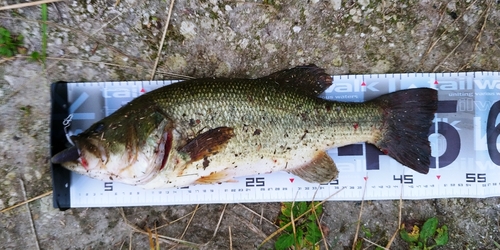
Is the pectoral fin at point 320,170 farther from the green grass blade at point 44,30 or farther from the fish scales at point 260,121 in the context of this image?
the green grass blade at point 44,30

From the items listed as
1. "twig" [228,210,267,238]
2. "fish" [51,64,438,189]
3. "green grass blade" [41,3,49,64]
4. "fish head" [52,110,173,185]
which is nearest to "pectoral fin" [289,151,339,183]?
"fish" [51,64,438,189]

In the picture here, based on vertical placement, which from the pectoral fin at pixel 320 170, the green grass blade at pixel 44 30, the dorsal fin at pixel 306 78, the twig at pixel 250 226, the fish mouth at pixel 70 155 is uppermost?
the green grass blade at pixel 44 30

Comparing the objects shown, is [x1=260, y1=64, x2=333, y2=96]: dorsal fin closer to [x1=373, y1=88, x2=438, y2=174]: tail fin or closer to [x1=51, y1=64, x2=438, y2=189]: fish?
[x1=51, y1=64, x2=438, y2=189]: fish

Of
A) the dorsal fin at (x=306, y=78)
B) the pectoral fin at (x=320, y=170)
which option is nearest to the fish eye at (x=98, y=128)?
the dorsal fin at (x=306, y=78)

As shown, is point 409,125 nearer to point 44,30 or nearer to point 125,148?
point 125,148

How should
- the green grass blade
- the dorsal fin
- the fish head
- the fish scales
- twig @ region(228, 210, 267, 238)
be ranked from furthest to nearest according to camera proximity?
twig @ region(228, 210, 267, 238)
the green grass blade
the dorsal fin
the fish scales
the fish head

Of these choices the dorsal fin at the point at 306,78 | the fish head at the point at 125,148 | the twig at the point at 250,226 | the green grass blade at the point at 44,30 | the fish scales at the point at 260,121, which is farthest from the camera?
the twig at the point at 250,226
